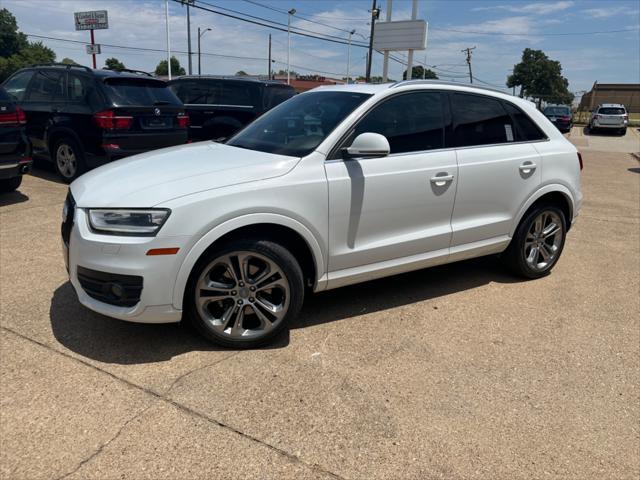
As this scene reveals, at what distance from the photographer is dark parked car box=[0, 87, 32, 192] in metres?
6.34

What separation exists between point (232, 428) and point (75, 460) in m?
0.71

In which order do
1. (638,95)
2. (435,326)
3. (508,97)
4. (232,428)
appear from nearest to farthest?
(232,428) → (435,326) → (508,97) → (638,95)

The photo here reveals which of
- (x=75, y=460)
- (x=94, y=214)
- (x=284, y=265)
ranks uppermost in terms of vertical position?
(x=94, y=214)

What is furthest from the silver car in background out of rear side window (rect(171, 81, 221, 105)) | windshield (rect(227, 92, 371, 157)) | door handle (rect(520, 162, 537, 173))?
windshield (rect(227, 92, 371, 157))

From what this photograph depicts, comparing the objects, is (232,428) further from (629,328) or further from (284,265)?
(629,328)

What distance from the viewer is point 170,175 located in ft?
10.5

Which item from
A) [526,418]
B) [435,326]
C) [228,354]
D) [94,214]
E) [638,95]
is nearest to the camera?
[526,418]

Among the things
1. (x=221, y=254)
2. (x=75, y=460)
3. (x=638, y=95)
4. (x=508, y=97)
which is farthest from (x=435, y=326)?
(x=638, y=95)

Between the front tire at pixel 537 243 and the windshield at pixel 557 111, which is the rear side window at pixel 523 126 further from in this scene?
the windshield at pixel 557 111

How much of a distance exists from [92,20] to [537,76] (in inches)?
2056

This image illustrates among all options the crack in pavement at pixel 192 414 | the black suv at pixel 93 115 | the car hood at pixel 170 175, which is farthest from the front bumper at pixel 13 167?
the crack in pavement at pixel 192 414

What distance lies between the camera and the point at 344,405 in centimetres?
282

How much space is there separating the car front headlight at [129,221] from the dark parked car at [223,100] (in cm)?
667

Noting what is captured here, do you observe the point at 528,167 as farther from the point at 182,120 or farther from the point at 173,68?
the point at 173,68
